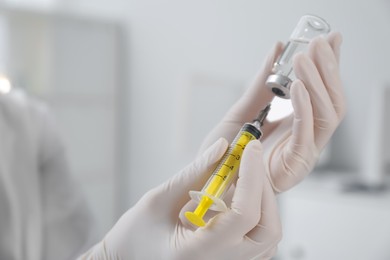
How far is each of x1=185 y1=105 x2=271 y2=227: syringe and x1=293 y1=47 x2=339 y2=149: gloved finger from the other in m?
0.07

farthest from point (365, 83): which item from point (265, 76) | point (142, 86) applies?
point (142, 86)

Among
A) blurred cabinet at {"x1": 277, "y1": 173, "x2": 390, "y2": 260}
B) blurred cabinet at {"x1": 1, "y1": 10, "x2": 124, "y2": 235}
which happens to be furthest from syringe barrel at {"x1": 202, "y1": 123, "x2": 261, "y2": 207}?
blurred cabinet at {"x1": 1, "y1": 10, "x2": 124, "y2": 235}

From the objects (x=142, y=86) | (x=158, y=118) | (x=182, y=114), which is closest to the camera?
(x=182, y=114)

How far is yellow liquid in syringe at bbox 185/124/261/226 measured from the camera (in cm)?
52

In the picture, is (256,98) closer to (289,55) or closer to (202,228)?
(289,55)

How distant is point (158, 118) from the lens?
82.6 inches

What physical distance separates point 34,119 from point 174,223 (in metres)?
0.54

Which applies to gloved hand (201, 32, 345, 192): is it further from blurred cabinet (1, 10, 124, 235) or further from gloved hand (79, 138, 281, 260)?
blurred cabinet (1, 10, 124, 235)

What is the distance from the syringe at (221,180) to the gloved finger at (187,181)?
0.5 inches

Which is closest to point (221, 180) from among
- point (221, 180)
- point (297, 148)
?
point (221, 180)

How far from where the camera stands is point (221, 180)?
1.77 feet

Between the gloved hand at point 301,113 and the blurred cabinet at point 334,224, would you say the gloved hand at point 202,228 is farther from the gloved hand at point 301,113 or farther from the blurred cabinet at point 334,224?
the blurred cabinet at point 334,224

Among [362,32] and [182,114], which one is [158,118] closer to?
[182,114]

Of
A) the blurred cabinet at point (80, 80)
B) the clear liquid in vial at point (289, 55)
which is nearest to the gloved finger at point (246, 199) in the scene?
the clear liquid in vial at point (289, 55)
